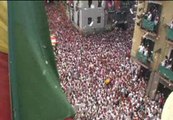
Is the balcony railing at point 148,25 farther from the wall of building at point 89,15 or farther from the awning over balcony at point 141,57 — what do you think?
the wall of building at point 89,15

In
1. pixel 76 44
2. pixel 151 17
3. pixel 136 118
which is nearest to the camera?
pixel 136 118

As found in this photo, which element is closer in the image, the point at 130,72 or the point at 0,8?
the point at 0,8

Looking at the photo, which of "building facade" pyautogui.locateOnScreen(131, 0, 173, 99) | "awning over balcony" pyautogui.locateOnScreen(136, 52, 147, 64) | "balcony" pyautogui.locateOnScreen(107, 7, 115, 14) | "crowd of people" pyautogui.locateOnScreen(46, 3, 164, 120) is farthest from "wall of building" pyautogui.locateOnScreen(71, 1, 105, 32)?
"awning over balcony" pyautogui.locateOnScreen(136, 52, 147, 64)

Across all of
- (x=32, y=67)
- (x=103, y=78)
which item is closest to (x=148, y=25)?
(x=103, y=78)

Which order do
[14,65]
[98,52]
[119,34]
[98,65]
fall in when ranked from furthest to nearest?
[119,34] < [98,52] < [98,65] < [14,65]

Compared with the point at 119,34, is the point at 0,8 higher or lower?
higher

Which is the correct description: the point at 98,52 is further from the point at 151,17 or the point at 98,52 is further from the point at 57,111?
the point at 57,111

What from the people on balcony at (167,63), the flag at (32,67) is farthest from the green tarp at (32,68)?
the people on balcony at (167,63)

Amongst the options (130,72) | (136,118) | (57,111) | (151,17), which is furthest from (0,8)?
(130,72)
